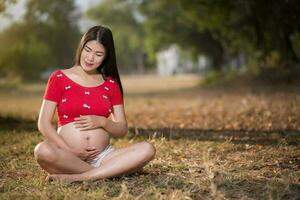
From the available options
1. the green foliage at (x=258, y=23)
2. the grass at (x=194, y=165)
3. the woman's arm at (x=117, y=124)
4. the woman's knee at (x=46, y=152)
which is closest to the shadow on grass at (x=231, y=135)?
the grass at (x=194, y=165)

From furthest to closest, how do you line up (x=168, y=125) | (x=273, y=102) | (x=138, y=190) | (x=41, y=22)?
(x=41, y=22) → (x=273, y=102) → (x=168, y=125) → (x=138, y=190)

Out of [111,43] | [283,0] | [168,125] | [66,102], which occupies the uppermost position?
[283,0]

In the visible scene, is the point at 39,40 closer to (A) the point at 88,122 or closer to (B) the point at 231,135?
(B) the point at 231,135

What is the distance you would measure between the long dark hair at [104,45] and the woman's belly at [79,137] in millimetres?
556

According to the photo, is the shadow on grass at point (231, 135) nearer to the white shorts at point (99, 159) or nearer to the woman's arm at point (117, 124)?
the woman's arm at point (117, 124)

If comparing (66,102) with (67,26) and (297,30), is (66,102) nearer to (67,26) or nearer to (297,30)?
(297,30)

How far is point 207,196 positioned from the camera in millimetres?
3543

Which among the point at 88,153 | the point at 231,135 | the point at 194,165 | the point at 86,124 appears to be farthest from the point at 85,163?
the point at 231,135

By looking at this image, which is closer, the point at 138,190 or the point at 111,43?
the point at 138,190

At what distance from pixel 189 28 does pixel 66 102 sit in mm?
27060

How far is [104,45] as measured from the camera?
413 cm

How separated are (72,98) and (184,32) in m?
26.8

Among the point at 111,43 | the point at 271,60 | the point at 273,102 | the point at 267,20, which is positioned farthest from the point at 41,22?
the point at 111,43

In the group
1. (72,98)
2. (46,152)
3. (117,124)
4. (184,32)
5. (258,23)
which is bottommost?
(46,152)
